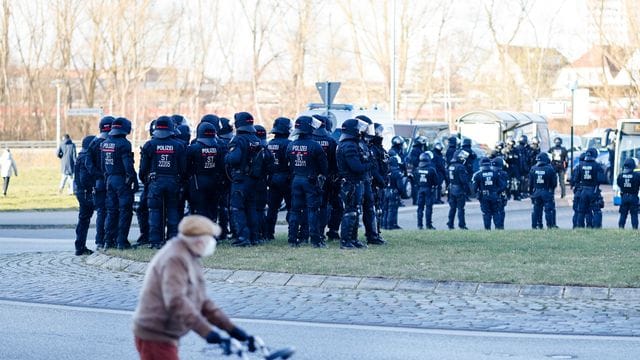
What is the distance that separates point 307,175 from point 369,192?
102 centimetres

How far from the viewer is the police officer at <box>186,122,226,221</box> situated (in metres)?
16.4

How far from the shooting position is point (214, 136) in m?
16.7

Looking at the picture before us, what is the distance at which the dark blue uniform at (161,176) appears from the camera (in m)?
15.9

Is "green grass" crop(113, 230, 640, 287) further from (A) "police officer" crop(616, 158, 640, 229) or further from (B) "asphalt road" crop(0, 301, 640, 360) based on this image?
(A) "police officer" crop(616, 158, 640, 229)

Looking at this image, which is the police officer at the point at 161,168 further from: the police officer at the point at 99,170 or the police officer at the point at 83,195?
the police officer at the point at 83,195

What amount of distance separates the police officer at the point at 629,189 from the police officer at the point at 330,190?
321 inches

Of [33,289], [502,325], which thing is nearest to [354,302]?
[502,325]

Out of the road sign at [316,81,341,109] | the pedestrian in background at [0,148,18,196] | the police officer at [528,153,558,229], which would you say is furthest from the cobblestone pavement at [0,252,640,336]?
the pedestrian in background at [0,148,18,196]

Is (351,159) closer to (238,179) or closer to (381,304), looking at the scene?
(238,179)

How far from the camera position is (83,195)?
16.9 m

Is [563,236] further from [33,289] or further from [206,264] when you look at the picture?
[33,289]

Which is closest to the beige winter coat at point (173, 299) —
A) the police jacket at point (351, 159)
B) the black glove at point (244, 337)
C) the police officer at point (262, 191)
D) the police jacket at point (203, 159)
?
the black glove at point (244, 337)

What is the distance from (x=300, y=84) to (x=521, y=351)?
52357mm

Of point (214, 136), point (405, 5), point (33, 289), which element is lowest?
point (33, 289)
